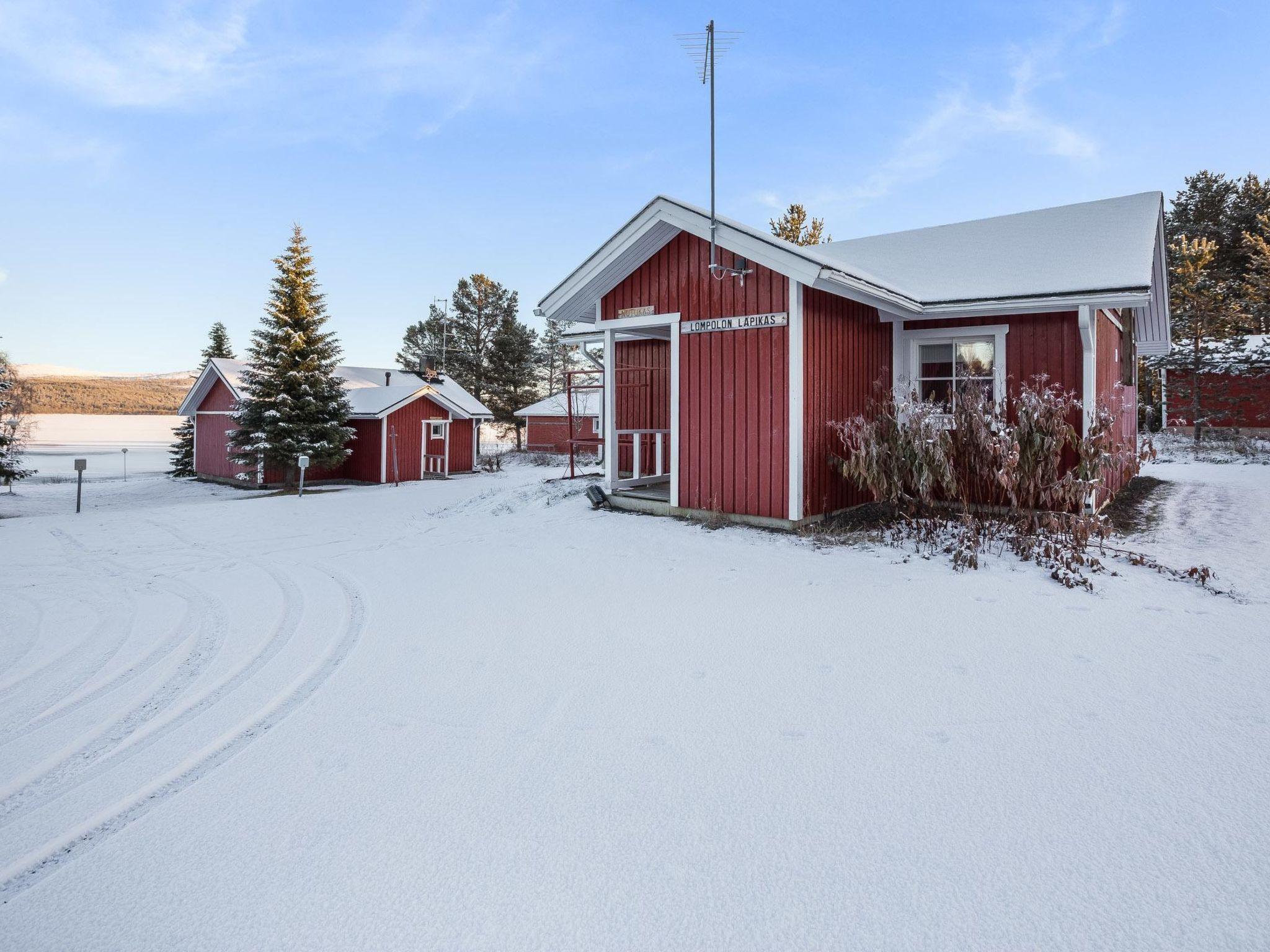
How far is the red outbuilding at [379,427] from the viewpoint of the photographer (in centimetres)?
2152

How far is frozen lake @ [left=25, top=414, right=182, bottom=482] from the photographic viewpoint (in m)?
30.1

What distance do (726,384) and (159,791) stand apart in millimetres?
6995

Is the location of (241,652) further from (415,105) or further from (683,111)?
(415,105)

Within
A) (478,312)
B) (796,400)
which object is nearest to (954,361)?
(796,400)

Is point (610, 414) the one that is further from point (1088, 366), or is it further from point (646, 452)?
point (1088, 366)

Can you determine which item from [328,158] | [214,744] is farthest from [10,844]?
[328,158]

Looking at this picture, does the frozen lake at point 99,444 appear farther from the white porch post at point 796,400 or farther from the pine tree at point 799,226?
the pine tree at point 799,226

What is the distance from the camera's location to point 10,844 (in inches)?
93.7

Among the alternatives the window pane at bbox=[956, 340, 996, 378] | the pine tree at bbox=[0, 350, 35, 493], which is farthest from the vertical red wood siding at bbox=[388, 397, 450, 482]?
the window pane at bbox=[956, 340, 996, 378]

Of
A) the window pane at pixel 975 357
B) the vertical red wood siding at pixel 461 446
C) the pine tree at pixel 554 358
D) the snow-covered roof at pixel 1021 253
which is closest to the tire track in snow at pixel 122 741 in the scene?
the snow-covered roof at pixel 1021 253

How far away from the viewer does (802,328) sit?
7.98m

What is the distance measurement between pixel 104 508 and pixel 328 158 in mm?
10134

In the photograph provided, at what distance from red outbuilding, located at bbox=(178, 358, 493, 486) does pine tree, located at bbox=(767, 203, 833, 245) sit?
18.8 metres

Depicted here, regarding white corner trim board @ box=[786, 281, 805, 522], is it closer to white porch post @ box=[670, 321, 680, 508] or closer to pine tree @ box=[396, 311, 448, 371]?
white porch post @ box=[670, 321, 680, 508]
